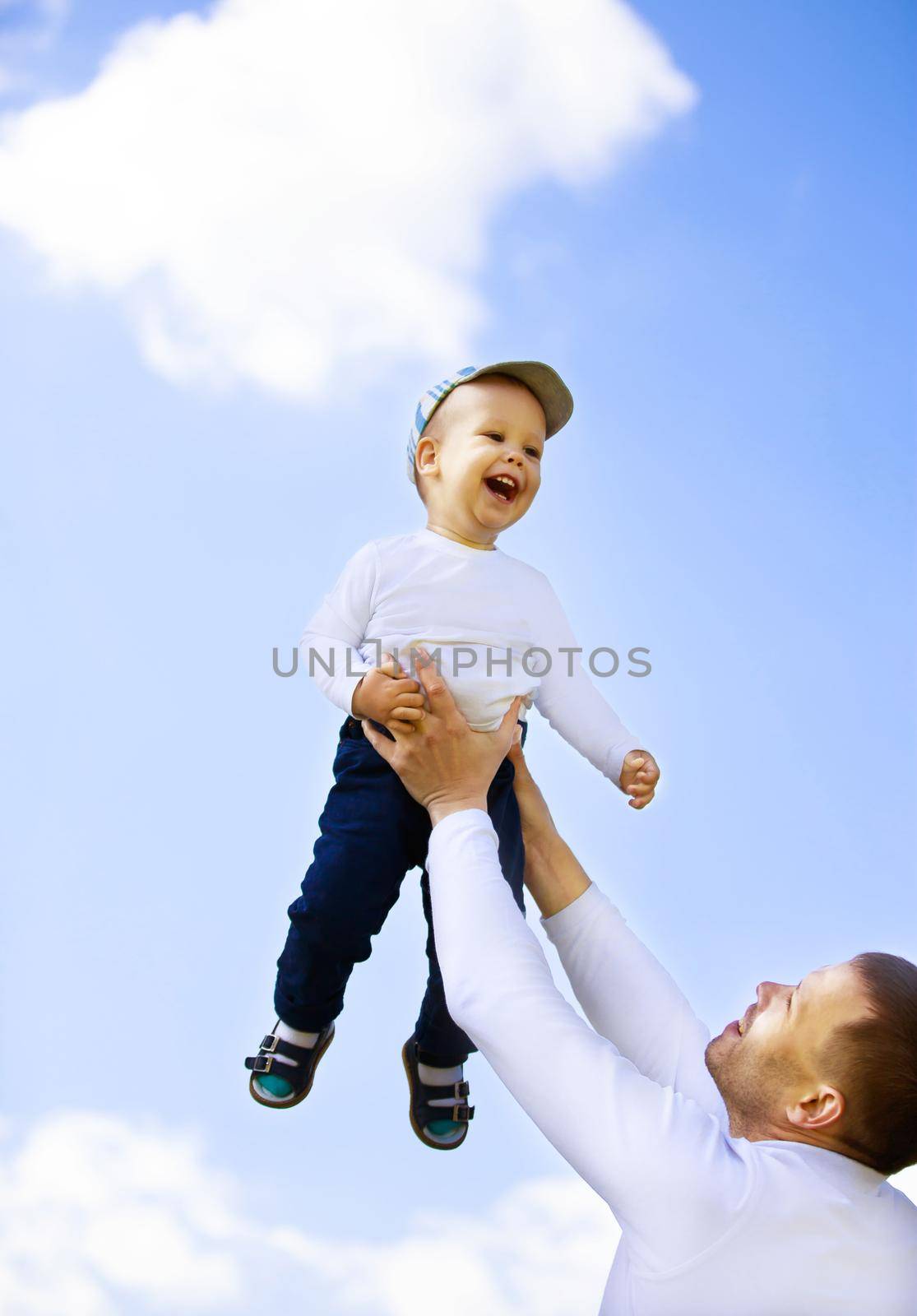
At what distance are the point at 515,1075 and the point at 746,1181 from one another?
1.23ft

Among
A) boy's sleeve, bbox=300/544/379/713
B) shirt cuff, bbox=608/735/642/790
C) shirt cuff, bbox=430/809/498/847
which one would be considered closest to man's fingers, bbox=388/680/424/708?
boy's sleeve, bbox=300/544/379/713

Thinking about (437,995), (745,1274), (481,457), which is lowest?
(745,1274)

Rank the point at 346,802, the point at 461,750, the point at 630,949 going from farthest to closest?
1. the point at 630,949
2. the point at 346,802
3. the point at 461,750

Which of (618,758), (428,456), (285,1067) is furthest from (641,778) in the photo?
(285,1067)

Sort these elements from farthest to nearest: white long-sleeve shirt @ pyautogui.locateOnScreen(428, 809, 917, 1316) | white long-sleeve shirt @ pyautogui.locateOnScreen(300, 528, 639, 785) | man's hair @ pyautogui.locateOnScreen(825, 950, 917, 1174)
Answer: white long-sleeve shirt @ pyautogui.locateOnScreen(300, 528, 639, 785) < man's hair @ pyautogui.locateOnScreen(825, 950, 917, 1174) < white long-sleeve shirt @ pyautogui.locateOnScreen(428, 809, 917, 1316)

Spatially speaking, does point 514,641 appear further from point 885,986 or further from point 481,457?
point 885,986

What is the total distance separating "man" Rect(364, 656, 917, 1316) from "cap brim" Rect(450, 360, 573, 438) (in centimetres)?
64

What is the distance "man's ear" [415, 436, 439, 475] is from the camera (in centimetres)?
224

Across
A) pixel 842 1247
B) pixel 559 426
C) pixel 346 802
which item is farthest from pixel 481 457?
pixel 842 1247

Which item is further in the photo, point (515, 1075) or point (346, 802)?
point (346, 802)

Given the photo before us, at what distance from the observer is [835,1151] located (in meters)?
1.75

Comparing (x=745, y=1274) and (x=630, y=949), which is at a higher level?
(x=630, y=949)

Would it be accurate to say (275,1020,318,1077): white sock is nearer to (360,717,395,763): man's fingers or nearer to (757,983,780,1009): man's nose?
(360,717,395,763): man's fingers

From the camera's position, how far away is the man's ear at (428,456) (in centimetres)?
Answer: 224
